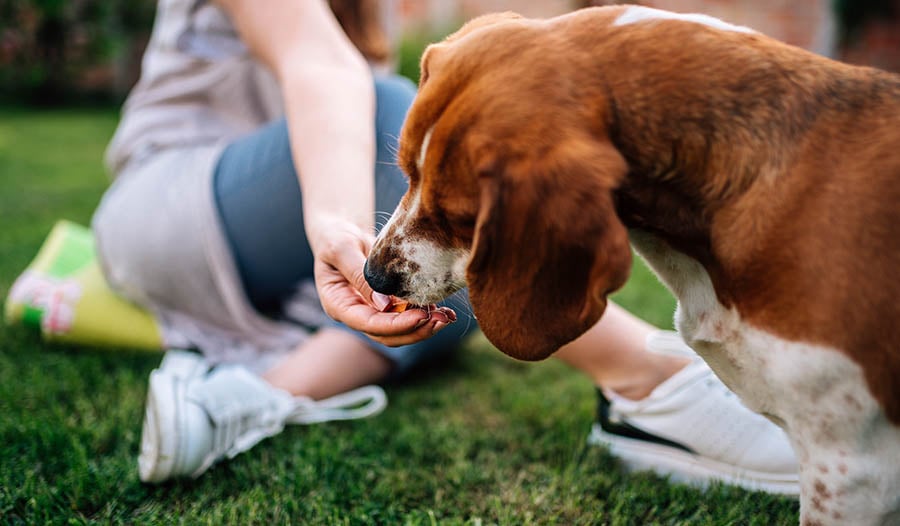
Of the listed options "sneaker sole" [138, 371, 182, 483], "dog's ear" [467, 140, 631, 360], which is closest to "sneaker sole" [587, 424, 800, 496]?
"dog's ear" [467, 140, 631, 360]

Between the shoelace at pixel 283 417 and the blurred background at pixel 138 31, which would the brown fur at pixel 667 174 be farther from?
the blurred background at pixel 138 31

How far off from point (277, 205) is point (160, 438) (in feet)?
3.03

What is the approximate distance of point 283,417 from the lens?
8.17ft

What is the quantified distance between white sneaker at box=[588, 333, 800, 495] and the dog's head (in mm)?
933

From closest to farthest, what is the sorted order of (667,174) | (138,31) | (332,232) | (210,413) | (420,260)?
(667,174) < (420,260) < (332,232) < (210,413) < (138,31)

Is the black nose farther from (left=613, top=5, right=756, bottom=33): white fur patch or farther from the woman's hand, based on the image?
(left=613, top=5, right=756, bottom=33): white fur patch

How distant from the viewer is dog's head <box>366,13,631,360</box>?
1.40 metres

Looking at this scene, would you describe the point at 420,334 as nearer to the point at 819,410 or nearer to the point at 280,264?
the point at 819,410

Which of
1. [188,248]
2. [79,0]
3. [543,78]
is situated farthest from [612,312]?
[79,0]

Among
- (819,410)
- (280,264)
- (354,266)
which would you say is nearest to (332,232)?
(354,266)

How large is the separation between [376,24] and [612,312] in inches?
78.4

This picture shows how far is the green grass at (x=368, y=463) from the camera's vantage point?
208 cm

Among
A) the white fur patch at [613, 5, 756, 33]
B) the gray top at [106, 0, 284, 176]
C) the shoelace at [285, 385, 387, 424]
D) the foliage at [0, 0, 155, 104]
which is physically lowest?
the foliage at [0, 0, 155, 104]

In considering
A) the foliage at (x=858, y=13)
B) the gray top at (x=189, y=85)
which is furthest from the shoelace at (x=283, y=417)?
the foliage at (x=858, y=13)
